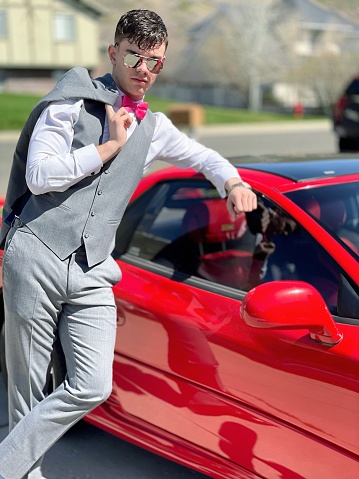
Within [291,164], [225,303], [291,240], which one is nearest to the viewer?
[225,303]

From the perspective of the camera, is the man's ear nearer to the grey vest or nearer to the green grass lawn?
the grey vest

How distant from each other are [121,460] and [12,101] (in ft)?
85.3

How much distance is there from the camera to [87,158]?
2293 mm

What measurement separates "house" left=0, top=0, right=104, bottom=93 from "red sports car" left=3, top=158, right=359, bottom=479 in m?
38.3

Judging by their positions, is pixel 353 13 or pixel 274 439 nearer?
pixel 274 439

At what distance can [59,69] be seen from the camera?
4134cm

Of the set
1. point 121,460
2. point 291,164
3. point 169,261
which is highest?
point 291,164

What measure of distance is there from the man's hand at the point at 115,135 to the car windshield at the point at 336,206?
32.0 inches

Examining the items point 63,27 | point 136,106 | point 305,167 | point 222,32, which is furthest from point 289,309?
point 222,32

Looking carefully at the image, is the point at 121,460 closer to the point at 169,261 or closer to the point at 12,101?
the point at 169,261

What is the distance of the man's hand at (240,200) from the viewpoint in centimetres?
260

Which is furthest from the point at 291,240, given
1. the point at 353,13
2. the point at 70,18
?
the point at 353,13

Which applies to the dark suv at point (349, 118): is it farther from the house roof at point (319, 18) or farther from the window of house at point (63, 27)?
the house roof at point (319, 18)

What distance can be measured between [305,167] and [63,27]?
3989cm
